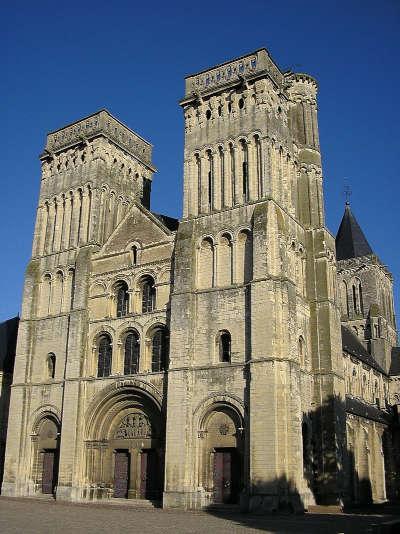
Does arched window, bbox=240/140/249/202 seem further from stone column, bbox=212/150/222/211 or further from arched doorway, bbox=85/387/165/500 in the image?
arched doorway, bbox=85/387/165/500

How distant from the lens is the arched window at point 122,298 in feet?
107

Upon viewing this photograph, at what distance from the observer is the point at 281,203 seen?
3042cm

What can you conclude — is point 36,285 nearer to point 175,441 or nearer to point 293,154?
point 175,441

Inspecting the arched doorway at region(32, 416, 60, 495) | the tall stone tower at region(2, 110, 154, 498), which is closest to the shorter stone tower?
the tall stone tower at region(2, 110, 154, 498)

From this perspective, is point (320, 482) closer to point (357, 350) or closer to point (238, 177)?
point (238, 177)

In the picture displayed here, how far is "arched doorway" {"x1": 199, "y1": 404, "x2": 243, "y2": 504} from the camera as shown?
86.6ft

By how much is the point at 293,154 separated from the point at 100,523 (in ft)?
71.8

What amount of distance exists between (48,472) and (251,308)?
48.7 ft

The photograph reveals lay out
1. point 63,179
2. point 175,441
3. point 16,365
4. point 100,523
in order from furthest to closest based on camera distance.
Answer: point 63,179 < point 16,365 < point 175,441 < point 100,523

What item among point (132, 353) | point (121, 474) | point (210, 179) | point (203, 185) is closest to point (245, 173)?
point (210, 179)

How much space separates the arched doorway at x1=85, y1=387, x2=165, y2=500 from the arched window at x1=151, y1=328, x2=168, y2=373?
1.44m

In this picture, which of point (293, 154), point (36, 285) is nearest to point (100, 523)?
point (36, 285)

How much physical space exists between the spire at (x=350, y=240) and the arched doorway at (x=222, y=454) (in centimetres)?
3275

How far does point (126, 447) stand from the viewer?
1201 inches
